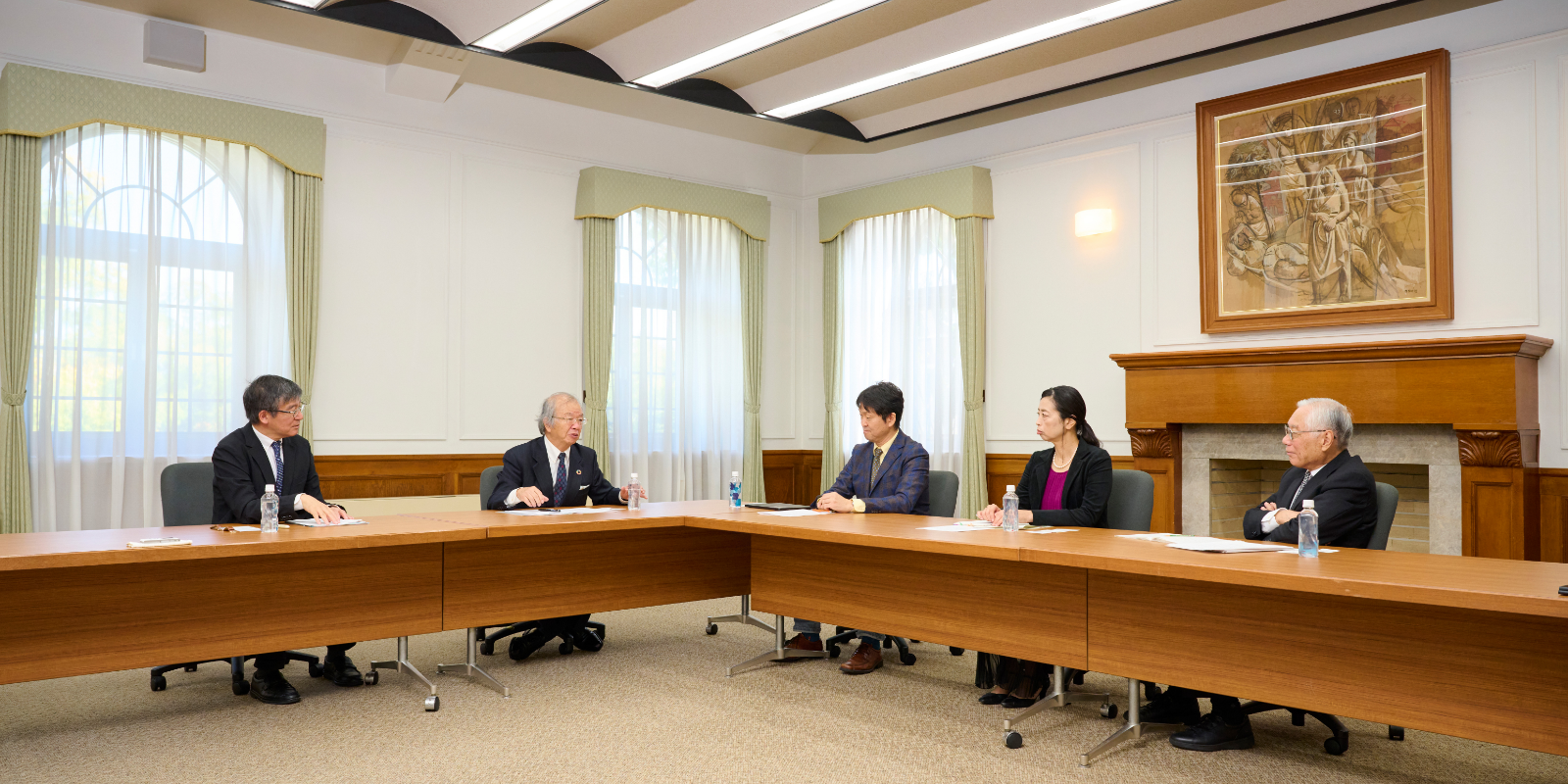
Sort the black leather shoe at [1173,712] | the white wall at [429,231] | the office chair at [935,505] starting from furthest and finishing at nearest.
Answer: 1. the white wall at [429,231]
2. the office chair at [935,505]
3. the black leather shoe at [1173,712]

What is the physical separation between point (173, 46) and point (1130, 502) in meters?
5.53

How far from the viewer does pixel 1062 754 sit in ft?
10.9

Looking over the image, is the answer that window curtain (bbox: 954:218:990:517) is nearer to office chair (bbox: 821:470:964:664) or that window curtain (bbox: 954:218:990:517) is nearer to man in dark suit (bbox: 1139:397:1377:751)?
office chair (bbox: 821:470:964:664)

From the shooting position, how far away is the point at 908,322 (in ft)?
24.9

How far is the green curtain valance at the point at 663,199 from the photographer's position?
7184mm

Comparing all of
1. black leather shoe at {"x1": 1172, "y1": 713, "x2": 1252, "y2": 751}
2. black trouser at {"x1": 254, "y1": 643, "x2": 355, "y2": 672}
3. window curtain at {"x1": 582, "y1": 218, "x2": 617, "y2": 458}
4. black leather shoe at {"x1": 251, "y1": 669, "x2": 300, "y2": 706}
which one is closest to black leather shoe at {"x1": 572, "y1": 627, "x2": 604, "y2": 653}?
black trouser at {"x1": 254, "y1": 643, "x2": 355, "y2": 672}

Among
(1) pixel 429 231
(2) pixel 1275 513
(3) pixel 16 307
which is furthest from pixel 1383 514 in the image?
(3) pixel 16 307

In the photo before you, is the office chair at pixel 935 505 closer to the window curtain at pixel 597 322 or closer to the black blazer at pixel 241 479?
the black blazer at pixel 241 479

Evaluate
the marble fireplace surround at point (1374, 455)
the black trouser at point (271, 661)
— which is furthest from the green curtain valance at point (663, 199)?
the black trouser at point (271, 661)

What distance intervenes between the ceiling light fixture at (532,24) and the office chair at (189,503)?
2738 millimetres

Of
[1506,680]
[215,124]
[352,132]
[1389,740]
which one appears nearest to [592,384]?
[352,132]

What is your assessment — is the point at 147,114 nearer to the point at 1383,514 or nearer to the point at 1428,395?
the point at 1383,514

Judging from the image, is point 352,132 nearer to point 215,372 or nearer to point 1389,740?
point 215,372

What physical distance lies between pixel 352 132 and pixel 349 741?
421 centimetres
